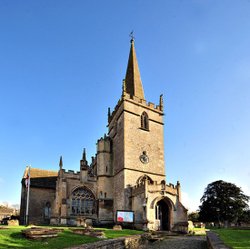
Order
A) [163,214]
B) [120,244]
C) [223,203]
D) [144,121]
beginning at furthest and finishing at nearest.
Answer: [223,203]
[144,121]
[163,214]
[120,244]

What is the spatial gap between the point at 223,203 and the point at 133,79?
1146 inches

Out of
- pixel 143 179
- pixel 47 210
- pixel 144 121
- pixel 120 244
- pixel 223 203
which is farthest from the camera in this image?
pixel 223 203

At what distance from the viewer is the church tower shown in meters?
36.3

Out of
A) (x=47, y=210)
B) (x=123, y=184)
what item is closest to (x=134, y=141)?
(x=123, y=184)

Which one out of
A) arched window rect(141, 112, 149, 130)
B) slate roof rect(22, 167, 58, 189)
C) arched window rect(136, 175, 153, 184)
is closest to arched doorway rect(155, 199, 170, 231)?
arched window rect(136, 175, 153, 184)

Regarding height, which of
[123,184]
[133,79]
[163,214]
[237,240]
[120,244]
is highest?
[133,79]

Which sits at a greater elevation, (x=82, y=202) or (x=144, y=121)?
(x=144, y=121)

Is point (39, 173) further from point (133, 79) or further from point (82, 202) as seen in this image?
point (133, 79)

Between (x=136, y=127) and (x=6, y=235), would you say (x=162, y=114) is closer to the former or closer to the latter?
(x=136, y=127)

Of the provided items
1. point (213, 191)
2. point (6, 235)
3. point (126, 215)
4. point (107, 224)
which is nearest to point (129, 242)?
point (6, 235)

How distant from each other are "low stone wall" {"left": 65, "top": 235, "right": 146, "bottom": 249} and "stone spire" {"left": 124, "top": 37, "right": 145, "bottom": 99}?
25381 mm

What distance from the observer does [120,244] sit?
54.3 feet

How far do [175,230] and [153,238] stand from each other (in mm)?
9550

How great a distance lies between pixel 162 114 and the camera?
43.1 metres
